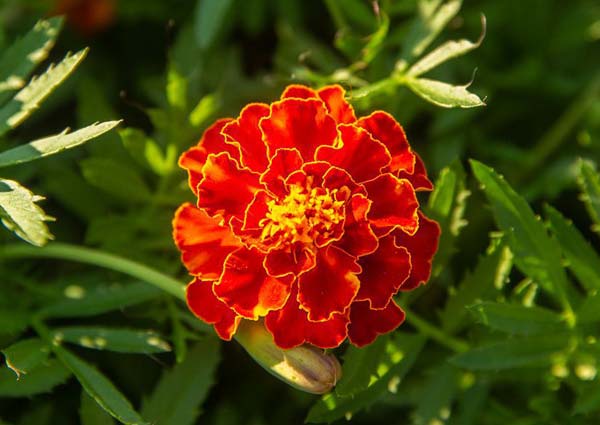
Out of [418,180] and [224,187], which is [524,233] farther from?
[224,187]

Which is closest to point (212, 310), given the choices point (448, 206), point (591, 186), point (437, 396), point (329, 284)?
point (329, 284)

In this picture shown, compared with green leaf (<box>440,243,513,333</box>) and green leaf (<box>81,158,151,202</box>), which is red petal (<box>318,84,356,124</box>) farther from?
green leaf (<box>81,158,151,202</box>)

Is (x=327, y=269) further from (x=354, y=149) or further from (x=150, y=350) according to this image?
(x=150, y=350)

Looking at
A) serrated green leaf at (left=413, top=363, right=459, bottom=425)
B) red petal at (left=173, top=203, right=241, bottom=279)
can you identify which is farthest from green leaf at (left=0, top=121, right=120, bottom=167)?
serrated green leaf at (left=413, top=363, right=459, bottom=425)

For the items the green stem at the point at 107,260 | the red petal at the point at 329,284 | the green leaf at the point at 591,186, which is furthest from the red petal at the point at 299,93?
the green leaf at the point at 591,186

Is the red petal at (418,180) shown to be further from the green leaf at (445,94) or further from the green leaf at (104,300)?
the green leaf at (104,300)

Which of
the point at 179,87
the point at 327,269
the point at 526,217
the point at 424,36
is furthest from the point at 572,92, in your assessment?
the point at 327,269
